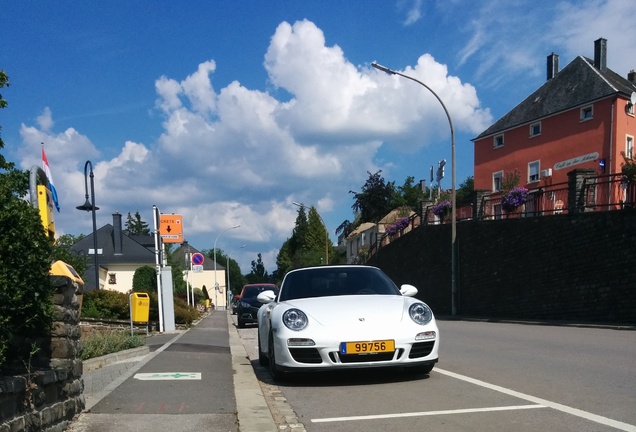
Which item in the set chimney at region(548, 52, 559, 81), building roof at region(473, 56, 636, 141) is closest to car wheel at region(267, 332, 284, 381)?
building roof at region(473, 56, 636, 141)

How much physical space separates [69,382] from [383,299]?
3.78 meters

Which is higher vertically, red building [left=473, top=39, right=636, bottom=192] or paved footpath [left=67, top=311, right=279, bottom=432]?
red building [left=473, top=39, right=636, bottom=192]

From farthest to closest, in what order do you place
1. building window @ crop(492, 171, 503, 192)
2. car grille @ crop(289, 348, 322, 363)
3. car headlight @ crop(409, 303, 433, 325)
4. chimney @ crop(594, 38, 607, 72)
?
building window @ crop(492, 171, 503, 192) < chimney @ crop(594, 38, 607, 72) < car headlight @ crop(409, 303, 433, 325) < car grille @ crop(289, 348, 322, 363)

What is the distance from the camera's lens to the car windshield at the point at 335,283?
8336mm

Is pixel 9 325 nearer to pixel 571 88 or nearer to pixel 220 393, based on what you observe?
pixel 220 393

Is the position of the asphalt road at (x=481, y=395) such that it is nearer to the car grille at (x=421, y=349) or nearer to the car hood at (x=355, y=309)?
the car grille at (x=421, y=349)

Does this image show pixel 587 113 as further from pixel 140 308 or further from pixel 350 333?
pixel 350 333

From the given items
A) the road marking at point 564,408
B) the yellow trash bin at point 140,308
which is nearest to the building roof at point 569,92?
the yellow trash bin at point 140,308

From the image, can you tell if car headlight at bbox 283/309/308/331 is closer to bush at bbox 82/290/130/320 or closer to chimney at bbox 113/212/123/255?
bush at bbox 82/290/130/320

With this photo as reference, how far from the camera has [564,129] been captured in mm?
44844

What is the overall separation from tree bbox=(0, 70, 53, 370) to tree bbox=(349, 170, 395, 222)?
93070 millimetres

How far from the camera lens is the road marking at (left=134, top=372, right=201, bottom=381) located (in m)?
8.05

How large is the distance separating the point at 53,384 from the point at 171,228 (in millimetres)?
19491

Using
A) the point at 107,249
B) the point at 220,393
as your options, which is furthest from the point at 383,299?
the point at 107,249
